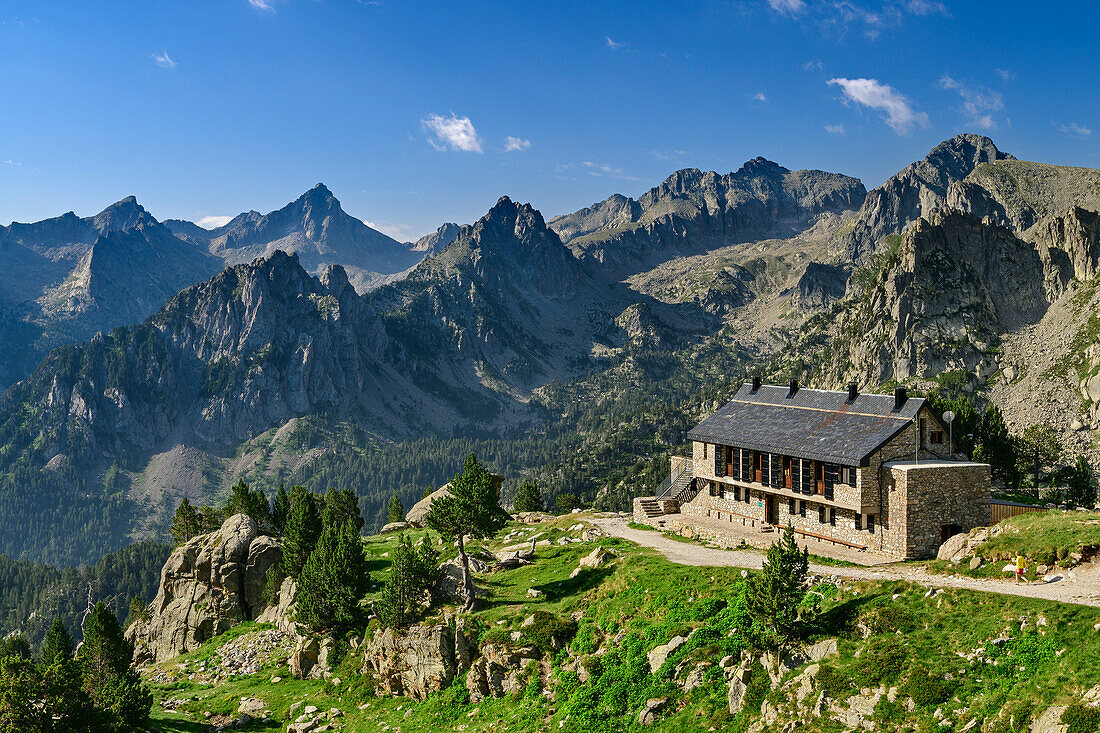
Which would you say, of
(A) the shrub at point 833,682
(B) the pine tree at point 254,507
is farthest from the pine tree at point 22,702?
(B) the pine tree at point 254,507

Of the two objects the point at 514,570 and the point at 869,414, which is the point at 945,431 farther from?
the point at 514,570

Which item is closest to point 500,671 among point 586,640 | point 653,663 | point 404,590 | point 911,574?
point 586,640

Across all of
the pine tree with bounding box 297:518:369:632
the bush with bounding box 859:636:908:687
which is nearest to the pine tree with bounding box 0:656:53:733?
the pine tree with bounding box 297:518:369:632

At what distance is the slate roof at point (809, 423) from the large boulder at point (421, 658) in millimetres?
28578

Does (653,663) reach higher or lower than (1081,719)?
lower

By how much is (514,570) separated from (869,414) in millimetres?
33434

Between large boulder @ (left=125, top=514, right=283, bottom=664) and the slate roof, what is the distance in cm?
5351

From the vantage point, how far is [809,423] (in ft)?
182

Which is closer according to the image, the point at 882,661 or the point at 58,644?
the point at 882,661

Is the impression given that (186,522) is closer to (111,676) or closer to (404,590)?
(111,676)

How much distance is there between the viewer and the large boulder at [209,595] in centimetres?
7644

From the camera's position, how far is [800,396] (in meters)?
59.9

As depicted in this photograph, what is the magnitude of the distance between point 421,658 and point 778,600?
26.7 m

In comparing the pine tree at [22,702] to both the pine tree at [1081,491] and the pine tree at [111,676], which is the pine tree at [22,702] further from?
the pine tree at [1081,491]
